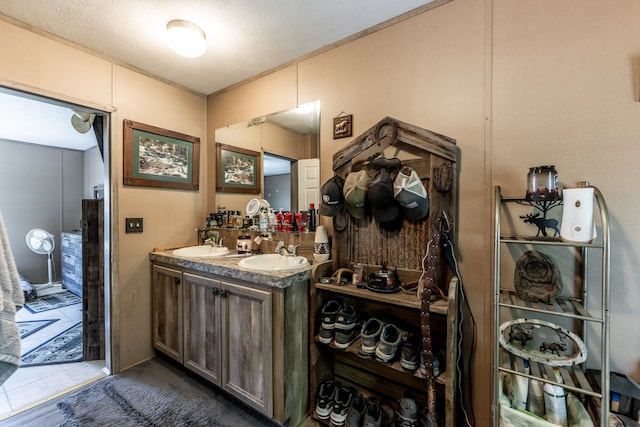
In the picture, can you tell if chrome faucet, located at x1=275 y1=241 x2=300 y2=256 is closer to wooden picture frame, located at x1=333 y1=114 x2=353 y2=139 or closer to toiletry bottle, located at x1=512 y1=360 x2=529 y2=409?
wooden picture frame, located at x1=333 y1=114 x2=353 y2=139

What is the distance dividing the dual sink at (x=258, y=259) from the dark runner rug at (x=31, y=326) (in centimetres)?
205

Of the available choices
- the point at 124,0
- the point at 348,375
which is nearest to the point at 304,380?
the point at 348,375

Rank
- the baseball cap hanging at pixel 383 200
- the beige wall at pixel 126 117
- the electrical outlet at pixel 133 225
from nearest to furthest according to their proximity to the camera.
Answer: the baseball cap hanging at pixel 383 200 → the beige wall at pixel 126 117 → the electrical outlet at pixel 133 225

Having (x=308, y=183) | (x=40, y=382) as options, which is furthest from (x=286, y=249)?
(x=40, y=382)

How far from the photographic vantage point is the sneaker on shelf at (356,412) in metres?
1.41

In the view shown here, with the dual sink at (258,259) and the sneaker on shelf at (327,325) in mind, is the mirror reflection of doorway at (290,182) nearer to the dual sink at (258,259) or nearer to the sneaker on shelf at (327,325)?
the dual sink at (258,259)

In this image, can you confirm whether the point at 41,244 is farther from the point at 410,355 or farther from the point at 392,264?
the point at 410,355

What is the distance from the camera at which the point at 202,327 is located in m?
1.85

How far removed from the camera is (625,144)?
3.68 ft

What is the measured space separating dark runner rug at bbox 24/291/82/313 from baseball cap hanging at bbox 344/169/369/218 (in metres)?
Result: 4.33

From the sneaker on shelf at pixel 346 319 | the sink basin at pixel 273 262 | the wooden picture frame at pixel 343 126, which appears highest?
the wooden picture frame at pixel 343 126

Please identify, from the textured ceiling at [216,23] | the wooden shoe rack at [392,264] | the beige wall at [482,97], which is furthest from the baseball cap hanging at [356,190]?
the textured ceiling at [216,23]

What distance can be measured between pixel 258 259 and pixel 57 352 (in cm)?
221

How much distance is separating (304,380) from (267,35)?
2241 mm
